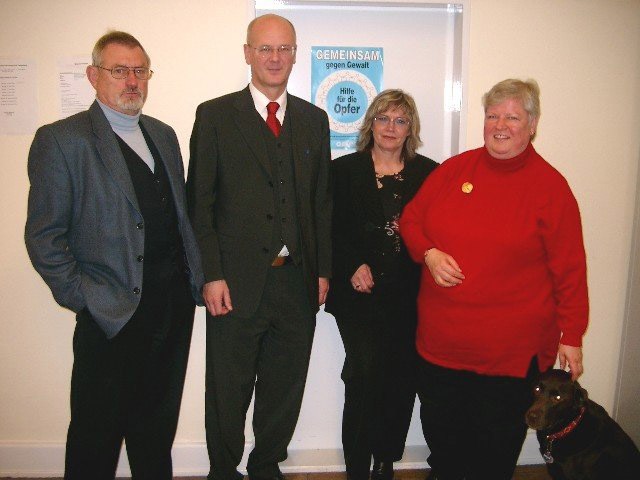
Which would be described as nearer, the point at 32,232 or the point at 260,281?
the point at 32,232

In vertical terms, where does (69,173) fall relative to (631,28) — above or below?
below

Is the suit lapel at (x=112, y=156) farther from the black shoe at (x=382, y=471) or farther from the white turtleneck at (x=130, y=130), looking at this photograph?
the black shoe at (x=382, y=471)

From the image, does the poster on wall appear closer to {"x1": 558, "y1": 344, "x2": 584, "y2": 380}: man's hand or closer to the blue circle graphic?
the blue circle graphic

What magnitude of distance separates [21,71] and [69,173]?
3.43ft

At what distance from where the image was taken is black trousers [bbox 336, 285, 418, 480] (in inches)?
71.9

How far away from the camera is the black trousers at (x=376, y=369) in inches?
71.9

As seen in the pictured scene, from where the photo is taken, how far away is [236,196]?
5.57 feet

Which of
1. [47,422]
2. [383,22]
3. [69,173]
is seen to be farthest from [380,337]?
[47,422]

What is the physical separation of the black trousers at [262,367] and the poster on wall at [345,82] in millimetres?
919

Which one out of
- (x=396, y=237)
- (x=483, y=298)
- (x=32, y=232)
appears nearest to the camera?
(x=32, y=232)

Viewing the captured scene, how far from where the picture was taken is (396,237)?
1.82m

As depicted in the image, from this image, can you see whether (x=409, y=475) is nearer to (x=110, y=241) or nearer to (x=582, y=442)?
(x=582, y=442)

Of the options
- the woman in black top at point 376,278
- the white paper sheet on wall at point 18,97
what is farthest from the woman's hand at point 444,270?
the white paper sheet on wall at point 18,97

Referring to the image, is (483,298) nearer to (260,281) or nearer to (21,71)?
(260,281)
